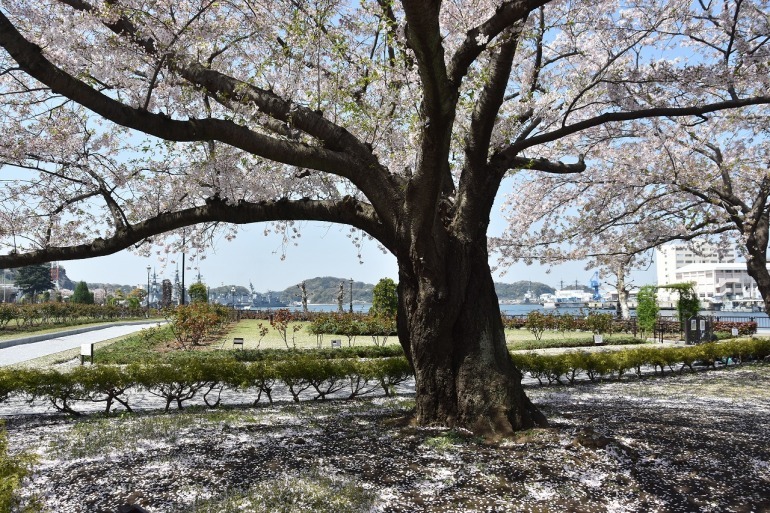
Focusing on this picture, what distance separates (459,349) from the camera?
607 cm

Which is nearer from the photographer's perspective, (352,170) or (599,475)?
(599,475)

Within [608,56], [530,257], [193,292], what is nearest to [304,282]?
[193,292]

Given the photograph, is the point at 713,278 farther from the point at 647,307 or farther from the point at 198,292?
the point at 198,292

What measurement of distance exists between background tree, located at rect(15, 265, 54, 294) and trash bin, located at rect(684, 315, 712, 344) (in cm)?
6195

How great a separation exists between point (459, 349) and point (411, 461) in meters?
1.59

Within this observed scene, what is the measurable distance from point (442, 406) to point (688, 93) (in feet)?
20.0

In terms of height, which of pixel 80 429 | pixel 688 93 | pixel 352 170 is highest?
pixel 688 93

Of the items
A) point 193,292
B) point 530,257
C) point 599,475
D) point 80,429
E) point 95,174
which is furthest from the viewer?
point 193,292

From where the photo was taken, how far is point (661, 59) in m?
8.19

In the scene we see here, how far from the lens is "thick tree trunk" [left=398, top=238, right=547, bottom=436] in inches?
231

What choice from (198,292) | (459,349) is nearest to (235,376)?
(459,349)

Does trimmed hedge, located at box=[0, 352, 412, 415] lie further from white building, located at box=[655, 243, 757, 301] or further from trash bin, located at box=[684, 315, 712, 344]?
white building, located at box=[655, 243, 757, 301]

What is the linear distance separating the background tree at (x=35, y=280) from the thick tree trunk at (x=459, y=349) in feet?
210

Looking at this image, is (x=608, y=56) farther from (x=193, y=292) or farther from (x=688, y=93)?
(x=193, y=292)
